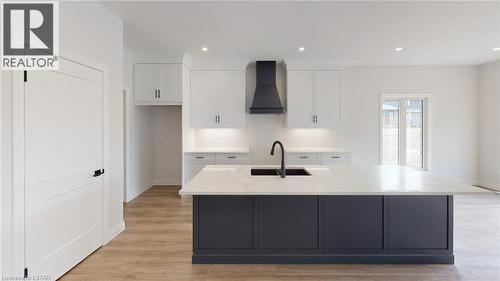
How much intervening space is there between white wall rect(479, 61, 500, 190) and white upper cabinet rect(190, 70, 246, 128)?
16.8 ft

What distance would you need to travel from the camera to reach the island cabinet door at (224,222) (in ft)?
8.21

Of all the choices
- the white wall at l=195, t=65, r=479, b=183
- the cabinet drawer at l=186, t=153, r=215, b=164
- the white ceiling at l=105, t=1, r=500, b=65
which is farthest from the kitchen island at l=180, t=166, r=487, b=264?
the white wall at l=195, t=65, r=479, b=183

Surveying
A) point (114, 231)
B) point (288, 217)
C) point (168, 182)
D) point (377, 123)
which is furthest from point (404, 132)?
point (114, 231)

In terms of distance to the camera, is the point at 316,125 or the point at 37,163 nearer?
the point at 37,163

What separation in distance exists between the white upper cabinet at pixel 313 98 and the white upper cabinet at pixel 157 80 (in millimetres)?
2209

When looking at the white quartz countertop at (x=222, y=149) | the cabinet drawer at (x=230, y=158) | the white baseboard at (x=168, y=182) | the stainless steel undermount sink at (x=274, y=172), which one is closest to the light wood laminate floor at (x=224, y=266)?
the stainless steel undermount sink at (x=274, y=172)

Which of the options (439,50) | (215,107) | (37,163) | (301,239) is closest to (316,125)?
(215,107)

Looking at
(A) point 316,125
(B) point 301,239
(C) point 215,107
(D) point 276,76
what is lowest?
(B) point 301,239

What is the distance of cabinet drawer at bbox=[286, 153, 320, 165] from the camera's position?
518cm

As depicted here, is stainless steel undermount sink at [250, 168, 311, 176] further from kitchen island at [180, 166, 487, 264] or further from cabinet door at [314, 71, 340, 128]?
cabinet door at [314, 71, 340, 128]

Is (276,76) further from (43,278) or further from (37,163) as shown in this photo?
(43,278)

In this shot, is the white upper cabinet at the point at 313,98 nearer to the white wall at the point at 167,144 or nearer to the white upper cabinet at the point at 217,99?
the white upper cabinet at the point at 217,99

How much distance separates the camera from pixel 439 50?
15.1 feet

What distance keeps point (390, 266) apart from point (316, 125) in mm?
3273
